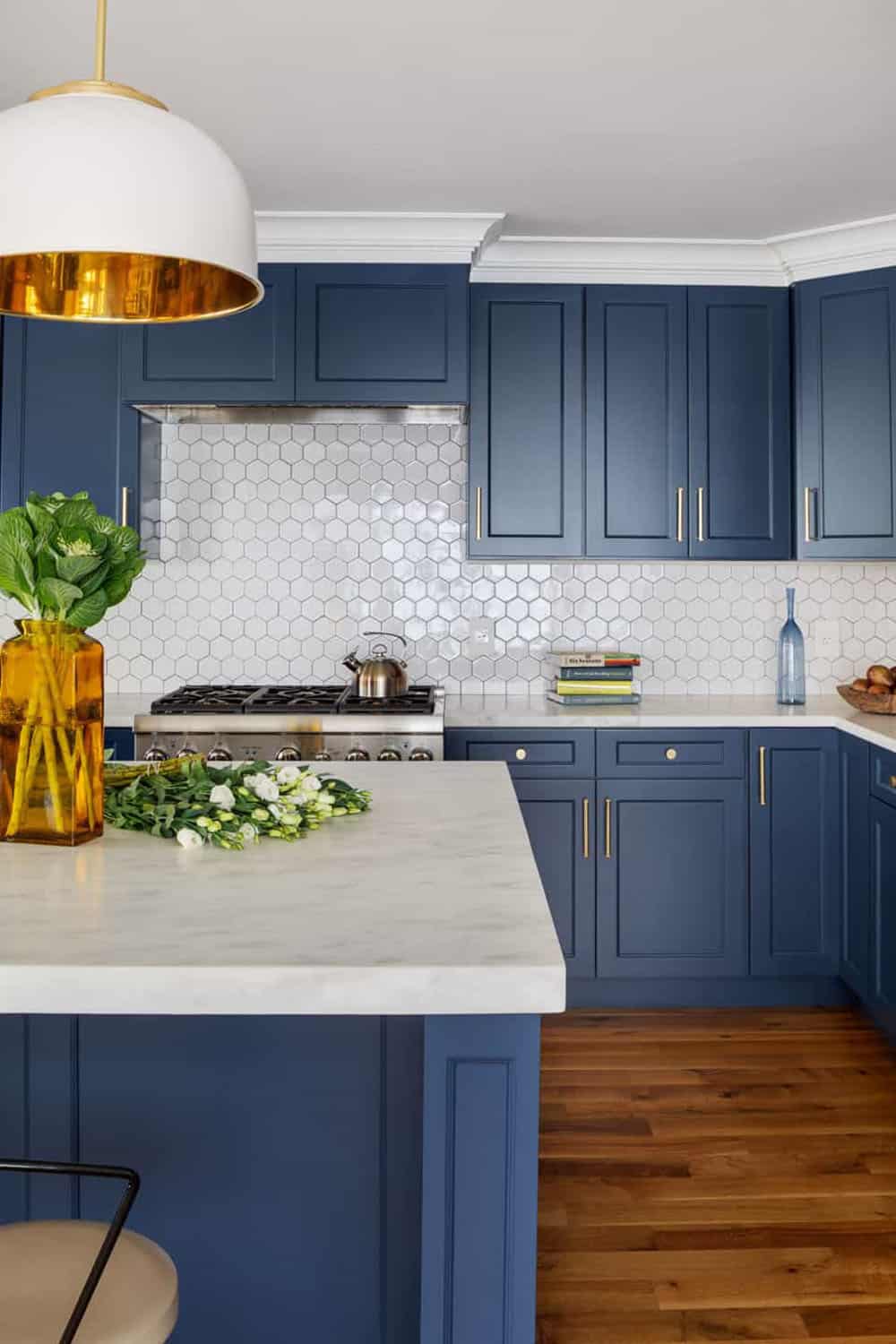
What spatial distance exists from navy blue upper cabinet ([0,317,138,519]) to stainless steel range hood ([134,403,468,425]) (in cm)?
14

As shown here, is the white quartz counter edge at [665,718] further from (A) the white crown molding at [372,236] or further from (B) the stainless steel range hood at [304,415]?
(A) the white crown molding at [372,236]

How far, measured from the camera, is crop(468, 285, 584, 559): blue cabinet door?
13.1 ft

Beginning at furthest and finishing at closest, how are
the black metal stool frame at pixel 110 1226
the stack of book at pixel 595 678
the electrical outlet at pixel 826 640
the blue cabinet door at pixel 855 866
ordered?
the electrical outlet at pixel 826 640 → the stack of book at pixel 595 678 → the blue cabinet door at pixel 855 866 → the black metal stool frame at pixel 110 1226

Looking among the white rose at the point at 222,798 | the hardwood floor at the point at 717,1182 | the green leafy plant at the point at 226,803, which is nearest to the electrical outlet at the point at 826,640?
the hardwood floor at the point at 717,1182

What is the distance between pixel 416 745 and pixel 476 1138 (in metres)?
2.35

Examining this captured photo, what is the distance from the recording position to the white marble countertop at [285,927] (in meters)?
1.17

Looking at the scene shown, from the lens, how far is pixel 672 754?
3814 millimetres

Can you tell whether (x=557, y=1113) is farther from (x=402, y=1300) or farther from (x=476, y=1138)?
(x=476, y=1138)

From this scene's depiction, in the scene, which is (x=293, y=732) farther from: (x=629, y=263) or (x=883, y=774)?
(x=629, y=263)

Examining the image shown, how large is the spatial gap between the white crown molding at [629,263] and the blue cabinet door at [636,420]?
0.05m

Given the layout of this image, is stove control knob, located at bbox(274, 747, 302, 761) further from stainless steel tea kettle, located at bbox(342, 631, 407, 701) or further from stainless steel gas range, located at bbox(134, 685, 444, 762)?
stainless steel tea kettle, located at bbox(342, 631, 407, 701)

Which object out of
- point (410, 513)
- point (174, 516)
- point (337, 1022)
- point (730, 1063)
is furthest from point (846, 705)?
point (337, 1022)

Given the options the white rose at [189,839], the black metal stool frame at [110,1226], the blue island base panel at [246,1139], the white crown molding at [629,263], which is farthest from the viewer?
the white crown molding at [629,263]

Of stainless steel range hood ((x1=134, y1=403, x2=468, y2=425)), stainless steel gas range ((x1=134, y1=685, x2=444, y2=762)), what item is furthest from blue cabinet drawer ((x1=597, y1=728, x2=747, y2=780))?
stainless steel range hood ((x1=134, y1=403, x2=468, y2=425))
